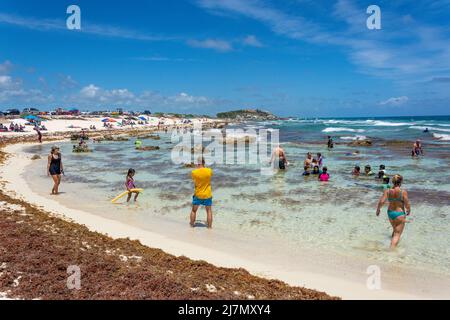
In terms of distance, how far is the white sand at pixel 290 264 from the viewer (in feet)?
21.7

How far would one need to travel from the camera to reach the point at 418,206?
13.6m

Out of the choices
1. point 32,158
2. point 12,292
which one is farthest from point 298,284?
point 32,158

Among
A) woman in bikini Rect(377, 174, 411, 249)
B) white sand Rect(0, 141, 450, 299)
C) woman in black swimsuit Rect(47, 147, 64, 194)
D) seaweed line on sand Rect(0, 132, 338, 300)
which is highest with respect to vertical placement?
woman in black swimsuit Rect(47, 147, 64, 194)

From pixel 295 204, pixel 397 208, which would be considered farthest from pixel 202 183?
pixel 295 204

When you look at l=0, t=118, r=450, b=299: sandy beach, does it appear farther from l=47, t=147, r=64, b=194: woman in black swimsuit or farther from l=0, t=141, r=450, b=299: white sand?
l=47, t=147, r=64, b=194: woman in black swimsuit

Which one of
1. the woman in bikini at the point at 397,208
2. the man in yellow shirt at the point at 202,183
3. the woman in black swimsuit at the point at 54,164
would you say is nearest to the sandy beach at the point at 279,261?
the man in yellow shirt at the point at 202,183

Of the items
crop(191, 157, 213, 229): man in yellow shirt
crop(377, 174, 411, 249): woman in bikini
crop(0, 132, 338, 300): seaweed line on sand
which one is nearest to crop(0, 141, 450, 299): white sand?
crop(0, 132, 338, 300): seaweed line on sand

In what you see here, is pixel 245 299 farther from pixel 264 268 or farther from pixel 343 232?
pixel 343 232

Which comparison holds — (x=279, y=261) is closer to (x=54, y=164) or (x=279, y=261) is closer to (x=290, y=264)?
(x=290, y=264)

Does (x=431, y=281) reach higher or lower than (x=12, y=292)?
lower

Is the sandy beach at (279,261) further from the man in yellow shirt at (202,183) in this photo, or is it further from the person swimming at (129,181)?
the person swimming at (129,181)

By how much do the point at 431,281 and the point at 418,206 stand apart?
733cm

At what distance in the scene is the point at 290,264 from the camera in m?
7.90

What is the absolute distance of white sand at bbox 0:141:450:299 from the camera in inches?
260
